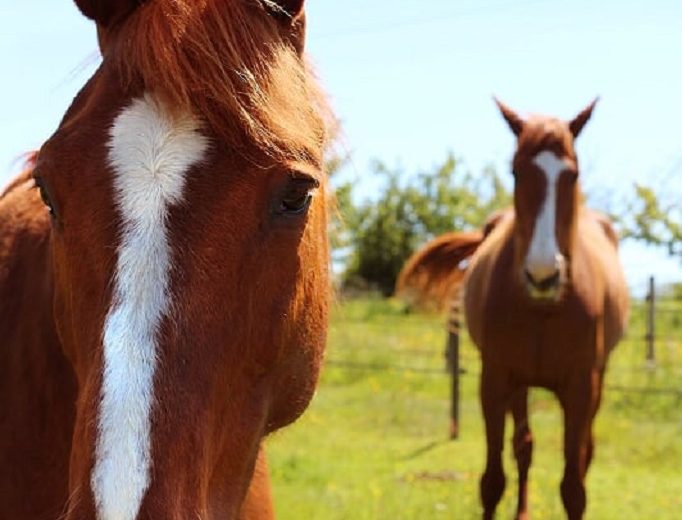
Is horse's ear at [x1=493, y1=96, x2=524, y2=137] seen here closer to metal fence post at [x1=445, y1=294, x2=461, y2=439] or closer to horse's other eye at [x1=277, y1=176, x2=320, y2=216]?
metal fence post at [x1=445, y1=294, x2=461, y2=439]

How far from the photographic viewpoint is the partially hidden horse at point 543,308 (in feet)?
18.6

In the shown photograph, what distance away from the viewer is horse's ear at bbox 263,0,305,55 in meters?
1.89

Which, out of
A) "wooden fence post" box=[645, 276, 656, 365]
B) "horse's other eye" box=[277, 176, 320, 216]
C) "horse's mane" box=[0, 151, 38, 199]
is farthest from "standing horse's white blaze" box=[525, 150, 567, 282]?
"wooden fence post" box=[645, 276, 656, 365]

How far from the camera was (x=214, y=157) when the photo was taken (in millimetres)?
1613

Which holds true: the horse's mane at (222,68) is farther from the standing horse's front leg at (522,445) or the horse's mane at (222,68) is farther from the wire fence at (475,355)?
the wire fence at (475,355)

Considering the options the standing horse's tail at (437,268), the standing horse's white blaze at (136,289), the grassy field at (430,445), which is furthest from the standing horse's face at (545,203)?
the standing horse's white blaze at (136,289)

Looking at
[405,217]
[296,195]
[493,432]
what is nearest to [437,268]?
[493,432]

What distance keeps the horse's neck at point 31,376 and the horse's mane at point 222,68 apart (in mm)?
841

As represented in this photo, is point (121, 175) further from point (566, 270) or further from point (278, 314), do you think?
point (566, 270)

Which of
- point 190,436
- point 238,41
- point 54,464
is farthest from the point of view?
point 54,464

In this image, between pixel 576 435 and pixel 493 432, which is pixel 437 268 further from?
pixel 576 435

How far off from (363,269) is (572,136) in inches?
1223

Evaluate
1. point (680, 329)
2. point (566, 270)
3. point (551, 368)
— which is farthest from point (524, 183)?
point (680, 329)

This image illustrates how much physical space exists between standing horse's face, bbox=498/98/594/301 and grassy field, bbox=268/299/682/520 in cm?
127
